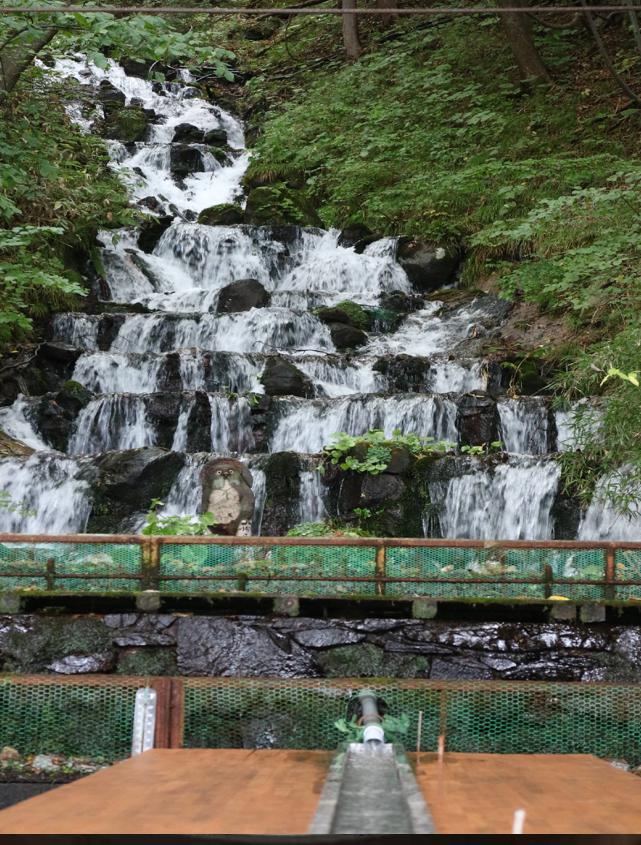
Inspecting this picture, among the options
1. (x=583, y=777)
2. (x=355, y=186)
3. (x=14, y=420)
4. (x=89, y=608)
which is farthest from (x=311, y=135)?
(x=583, y=777)

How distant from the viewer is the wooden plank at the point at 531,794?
5.05ft

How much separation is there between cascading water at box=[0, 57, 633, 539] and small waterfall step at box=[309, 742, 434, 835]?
1005 centimetres

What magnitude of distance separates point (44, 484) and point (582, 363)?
821cm

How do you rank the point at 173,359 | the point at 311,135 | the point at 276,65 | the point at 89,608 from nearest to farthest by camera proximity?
the point at 89,608 < the point at 173,359 < the point at 311,135 < the point at 276,65

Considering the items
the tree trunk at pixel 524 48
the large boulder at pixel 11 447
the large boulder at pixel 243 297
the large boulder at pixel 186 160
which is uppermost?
the tree trunk at pixel 524 48

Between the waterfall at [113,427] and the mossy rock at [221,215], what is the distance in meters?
9.90

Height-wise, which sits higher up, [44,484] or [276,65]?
[276,65]

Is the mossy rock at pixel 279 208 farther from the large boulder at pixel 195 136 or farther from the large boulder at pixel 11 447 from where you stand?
the large boulder at pixel 11 447

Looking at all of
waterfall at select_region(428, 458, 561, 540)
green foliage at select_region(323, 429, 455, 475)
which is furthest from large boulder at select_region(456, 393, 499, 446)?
waterfall at select_region(428, 458, 561, 540)

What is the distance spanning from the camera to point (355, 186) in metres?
22.7

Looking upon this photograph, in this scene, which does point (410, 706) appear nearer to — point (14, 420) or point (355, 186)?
point (14, 420)

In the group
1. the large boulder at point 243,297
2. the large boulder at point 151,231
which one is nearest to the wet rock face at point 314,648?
the large boulder at point 243,297

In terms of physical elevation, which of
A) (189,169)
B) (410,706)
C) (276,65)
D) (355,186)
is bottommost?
(410,706)

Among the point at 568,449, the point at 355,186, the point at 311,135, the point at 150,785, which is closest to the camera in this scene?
the point at 150,785
